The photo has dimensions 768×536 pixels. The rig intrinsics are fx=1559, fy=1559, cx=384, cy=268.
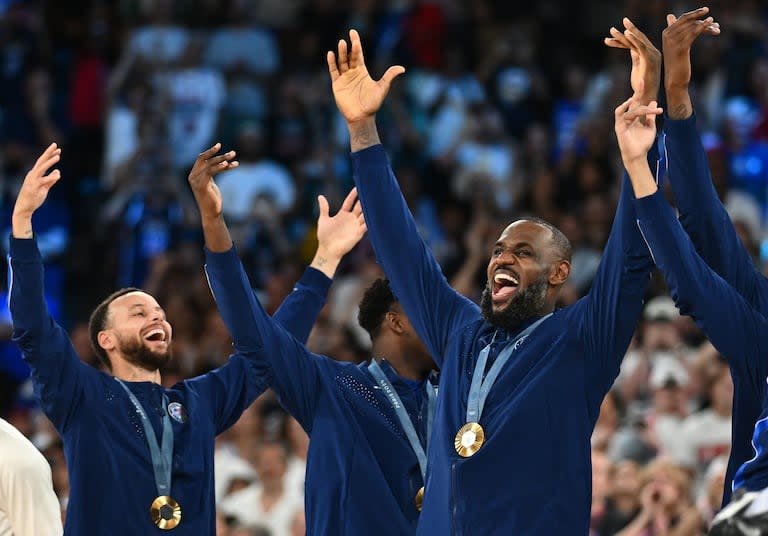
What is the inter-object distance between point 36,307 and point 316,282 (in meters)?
1.32

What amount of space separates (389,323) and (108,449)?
48.7 inches

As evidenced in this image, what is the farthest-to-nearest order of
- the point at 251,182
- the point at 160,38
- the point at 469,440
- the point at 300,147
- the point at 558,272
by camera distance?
the point at 160,38 → the point at 300,147 → the point at 251,182 → the point at 558,272 → the point at 469,440

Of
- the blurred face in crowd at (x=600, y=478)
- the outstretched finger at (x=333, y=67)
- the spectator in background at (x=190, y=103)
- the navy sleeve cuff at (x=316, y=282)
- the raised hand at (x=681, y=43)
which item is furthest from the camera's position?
the spectator in background at (x=190, y=103)

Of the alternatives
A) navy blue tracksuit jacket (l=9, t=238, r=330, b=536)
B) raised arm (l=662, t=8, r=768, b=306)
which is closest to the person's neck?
navy blue tracksuit jacket (l=9, t=238, r=330, b=536)

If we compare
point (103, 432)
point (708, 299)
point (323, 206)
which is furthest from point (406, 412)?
point (708, 299)

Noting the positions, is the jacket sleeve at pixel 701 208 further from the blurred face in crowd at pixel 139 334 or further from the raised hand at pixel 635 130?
the blurred face in crowd at pixel 139 334

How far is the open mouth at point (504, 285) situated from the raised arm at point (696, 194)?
0.64 meters

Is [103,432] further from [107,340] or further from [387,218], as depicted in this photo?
[387,218]

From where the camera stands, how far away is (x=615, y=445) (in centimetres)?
934

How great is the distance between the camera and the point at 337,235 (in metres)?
6.82

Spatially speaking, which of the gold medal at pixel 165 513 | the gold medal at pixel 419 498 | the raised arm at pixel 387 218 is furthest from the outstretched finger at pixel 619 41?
the gold medal at pixel 165 513

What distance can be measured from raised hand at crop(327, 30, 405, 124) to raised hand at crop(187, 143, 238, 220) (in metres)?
0.55

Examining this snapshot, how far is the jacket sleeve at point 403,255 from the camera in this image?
558cm

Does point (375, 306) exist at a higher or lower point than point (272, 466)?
higher
